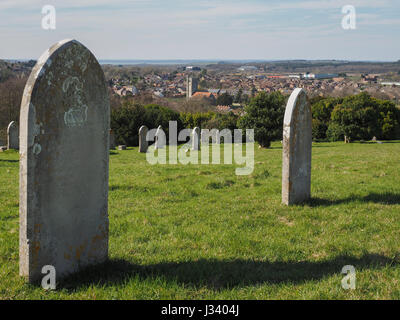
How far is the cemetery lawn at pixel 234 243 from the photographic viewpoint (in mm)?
4508

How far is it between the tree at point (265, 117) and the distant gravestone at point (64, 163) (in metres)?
24.9

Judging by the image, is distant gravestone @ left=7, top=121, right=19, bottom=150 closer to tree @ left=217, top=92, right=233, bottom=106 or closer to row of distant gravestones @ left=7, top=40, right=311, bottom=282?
row of distant gravestones @ left=7, top=40, right=311, bottom=282

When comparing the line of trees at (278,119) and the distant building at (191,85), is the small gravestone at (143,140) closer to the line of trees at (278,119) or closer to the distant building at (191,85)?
the line of trees at (278,119)

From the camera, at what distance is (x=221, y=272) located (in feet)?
16.5

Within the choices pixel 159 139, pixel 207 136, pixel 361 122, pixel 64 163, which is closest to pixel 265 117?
pixel 207 136

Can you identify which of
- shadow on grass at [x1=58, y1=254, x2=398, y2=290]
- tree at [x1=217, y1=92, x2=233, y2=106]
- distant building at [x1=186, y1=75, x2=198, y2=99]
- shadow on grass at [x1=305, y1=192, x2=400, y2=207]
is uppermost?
distant building at [x1=186, y1=75, x2=198, y2=99]

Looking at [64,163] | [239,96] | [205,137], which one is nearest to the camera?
[64,163]

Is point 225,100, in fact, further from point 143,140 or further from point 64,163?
point 64,163

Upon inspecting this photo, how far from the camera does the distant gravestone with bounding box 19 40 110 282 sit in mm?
4297

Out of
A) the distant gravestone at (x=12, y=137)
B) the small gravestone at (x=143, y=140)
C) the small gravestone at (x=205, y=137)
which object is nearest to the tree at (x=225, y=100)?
the small gravestone at (x=205, y=137)

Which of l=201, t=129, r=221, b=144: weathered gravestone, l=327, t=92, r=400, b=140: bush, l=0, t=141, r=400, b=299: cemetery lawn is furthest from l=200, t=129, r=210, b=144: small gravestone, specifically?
l=0, t=141, r=400, b=299: cemetery lawn

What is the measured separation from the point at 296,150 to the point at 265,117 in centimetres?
2122

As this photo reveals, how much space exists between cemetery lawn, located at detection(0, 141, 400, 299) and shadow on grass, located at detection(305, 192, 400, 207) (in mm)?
22
